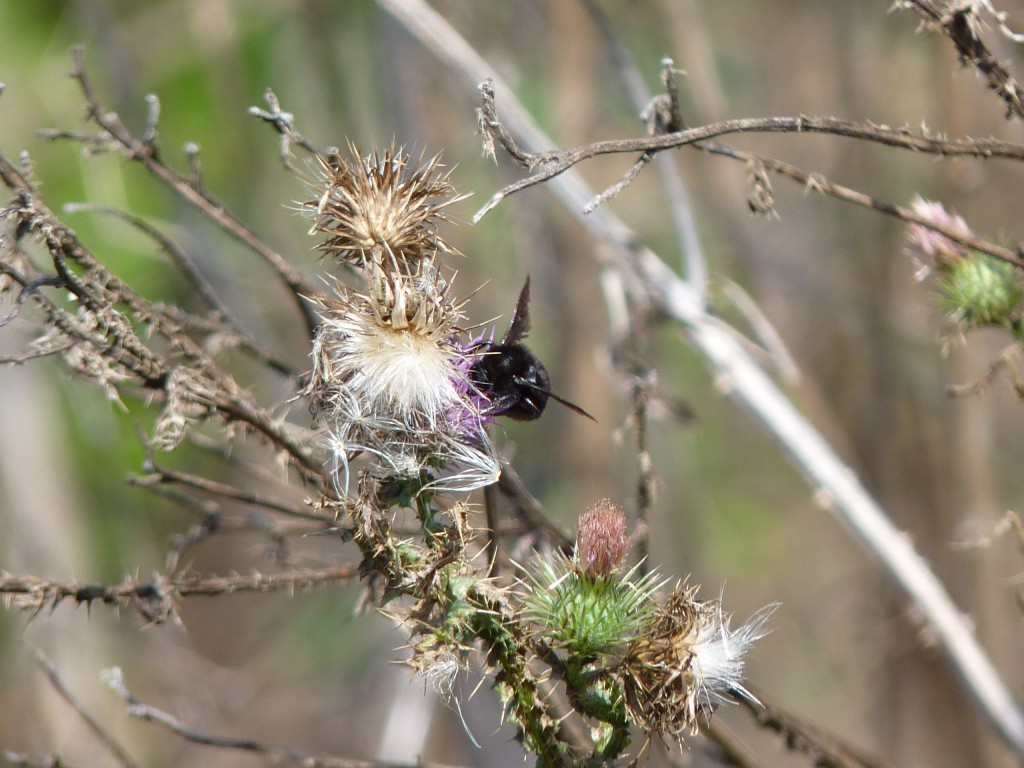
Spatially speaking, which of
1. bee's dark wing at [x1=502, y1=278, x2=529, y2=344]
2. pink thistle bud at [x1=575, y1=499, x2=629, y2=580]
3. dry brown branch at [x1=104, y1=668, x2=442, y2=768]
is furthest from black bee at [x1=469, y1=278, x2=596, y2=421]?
dry brown branch at [x1=104, y1=668, x2=442, y2=768]

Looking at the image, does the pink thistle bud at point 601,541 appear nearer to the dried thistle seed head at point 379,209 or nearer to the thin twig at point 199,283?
the dried thistle seed head at point 379,209

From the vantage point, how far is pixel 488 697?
346 centimetres

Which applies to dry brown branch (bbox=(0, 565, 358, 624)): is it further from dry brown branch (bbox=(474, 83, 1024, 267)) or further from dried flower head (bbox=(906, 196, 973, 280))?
dried flower head (bbox=(906, 196, 973, 280))

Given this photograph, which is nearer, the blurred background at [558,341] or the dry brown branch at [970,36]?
the dry brown branch at [970,36]

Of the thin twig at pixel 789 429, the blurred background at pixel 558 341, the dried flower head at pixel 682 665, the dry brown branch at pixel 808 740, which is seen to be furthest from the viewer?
the blurred background at pixel 558 341

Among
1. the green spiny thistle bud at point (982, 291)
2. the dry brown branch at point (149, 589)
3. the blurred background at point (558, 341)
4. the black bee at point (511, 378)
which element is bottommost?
the dry brown branch at point (149, 589)

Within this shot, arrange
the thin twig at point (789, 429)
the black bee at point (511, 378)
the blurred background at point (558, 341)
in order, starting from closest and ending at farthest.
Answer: the black bee at point (511, 378)
the thin twig at point (789, 429)
the blurred background at point (558, 341)

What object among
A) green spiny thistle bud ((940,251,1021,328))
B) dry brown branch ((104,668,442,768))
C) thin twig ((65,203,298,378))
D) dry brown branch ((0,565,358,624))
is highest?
green spiny thistle bud ((940,251,1021,328))

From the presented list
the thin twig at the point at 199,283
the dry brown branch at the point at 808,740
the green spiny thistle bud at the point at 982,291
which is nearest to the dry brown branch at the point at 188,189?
the thin twig at the point at 199,283

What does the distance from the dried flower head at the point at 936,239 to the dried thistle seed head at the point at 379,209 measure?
0.86 meters

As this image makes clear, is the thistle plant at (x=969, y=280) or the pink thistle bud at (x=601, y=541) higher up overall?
the thistle plant at (x=969, y=280)

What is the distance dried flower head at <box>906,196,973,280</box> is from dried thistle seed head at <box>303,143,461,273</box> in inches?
33.9

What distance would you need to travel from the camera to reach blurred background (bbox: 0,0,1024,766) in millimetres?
3496

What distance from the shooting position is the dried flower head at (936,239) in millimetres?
1481
